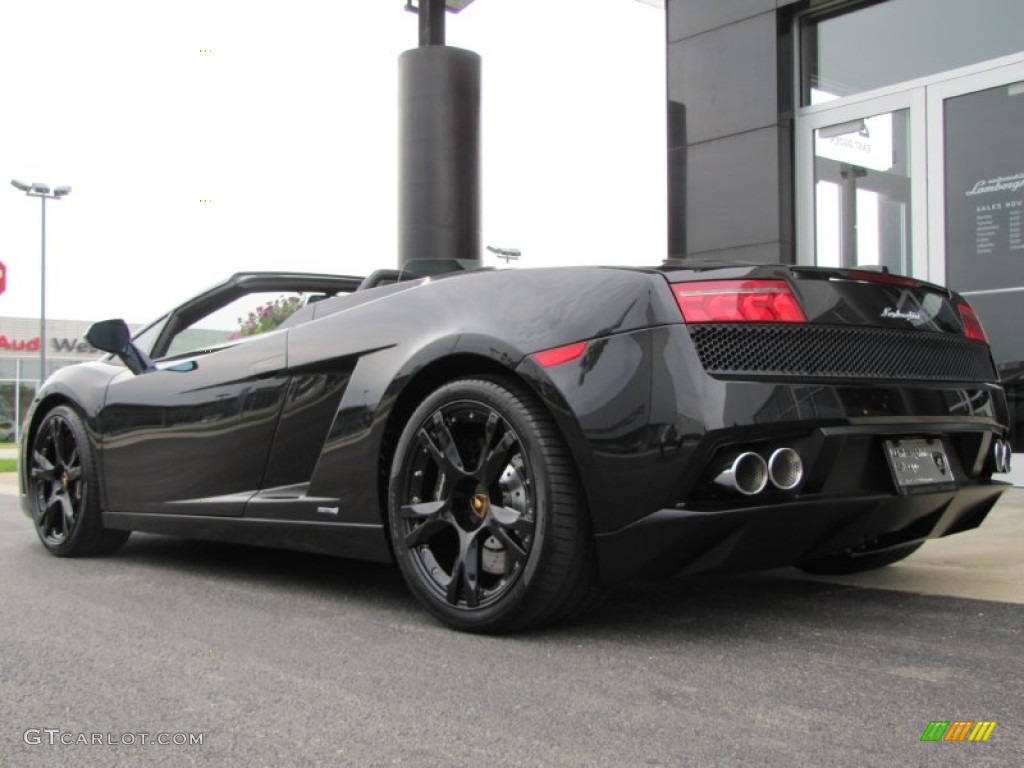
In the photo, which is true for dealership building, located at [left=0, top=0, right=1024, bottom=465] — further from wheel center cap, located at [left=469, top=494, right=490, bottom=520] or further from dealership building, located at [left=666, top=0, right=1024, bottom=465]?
wheel center cap, located at [left=469, top=494, right=490, bottom=520]

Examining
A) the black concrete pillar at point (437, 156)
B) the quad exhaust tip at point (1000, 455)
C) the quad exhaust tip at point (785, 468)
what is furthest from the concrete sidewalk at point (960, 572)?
the black concrete pillar at point (437, 156)

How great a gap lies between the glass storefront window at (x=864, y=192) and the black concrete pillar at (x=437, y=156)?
326 centimetres

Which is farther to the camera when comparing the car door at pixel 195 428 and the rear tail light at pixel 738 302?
the car door at pixel 195 428

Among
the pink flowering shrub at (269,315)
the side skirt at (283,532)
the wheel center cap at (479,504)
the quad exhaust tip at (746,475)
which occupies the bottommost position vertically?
the side skirt at (283,532)

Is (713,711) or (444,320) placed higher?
(444,320)

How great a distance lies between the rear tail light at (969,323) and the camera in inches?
134

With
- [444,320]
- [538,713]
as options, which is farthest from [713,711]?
[444,320]

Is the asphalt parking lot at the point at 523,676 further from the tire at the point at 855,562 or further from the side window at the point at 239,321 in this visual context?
the side window at the point at 239,321

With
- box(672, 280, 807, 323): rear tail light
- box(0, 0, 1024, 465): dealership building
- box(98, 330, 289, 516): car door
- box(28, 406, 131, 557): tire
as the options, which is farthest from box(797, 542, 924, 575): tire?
box(0, 0, 1024, 465): dealership building

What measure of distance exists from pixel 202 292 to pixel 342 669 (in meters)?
2.47

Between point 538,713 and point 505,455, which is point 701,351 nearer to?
point 505,455

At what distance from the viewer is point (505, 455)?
2.96 metres

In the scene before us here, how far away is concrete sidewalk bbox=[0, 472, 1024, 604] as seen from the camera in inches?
145

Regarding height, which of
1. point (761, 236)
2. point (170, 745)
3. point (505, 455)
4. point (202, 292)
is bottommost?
point (170, 745)
